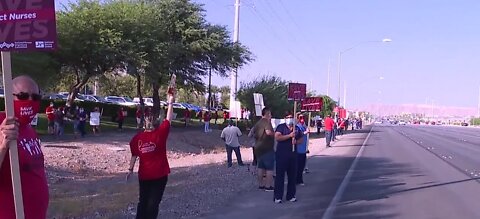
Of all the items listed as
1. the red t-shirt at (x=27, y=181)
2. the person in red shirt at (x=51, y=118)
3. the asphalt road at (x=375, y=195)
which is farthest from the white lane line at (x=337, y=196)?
the person in red shirt at (x=51, y=118)

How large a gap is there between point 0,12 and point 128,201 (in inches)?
309

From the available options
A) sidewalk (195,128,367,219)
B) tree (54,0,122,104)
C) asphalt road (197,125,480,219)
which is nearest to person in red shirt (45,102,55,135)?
tree (54,0,122,104)

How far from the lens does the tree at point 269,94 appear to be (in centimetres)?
5191

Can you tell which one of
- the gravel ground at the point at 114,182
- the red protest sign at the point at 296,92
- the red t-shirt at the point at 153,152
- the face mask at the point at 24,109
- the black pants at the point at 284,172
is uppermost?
the red protest sign at the point at 296,92

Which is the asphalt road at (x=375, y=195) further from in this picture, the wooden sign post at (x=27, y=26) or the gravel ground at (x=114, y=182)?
the wooden sign post at (x=27, y=26)

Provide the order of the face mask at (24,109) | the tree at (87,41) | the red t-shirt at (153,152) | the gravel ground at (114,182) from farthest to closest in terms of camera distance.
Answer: the tree at (87,41) < the gravel ground at (114,182) < the red t-shirt at (153,152) < the face mask at (24,109)

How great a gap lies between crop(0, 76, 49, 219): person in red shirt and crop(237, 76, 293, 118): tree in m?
46.5

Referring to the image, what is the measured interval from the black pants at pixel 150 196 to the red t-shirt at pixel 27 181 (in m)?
3.78

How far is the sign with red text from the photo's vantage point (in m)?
4.29

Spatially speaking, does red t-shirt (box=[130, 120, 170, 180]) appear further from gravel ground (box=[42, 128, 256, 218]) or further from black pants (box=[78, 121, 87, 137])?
black pants (box=[78, 121, 87, 137])

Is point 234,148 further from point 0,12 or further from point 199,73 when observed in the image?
point 199,73

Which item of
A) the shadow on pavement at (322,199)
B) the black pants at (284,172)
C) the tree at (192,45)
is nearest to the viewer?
the shadow on pavement at (322,199)

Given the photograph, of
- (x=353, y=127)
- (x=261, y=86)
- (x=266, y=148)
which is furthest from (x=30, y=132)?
(x=353, y=127)

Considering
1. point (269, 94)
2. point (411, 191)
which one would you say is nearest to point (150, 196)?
point (411, 191)
